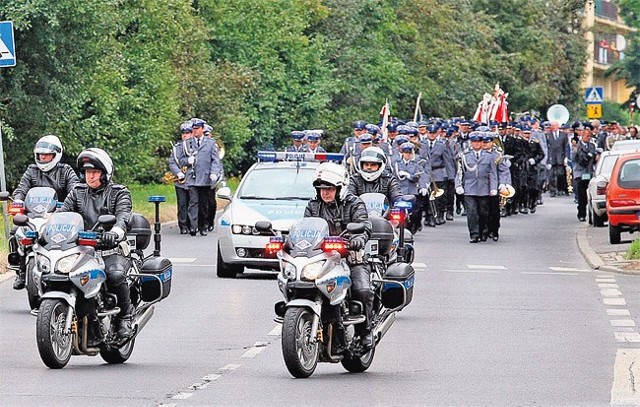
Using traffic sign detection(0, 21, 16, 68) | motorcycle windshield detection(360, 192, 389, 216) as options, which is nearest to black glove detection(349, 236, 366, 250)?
motorcycle windshield detection(360, 192, 389, 216)

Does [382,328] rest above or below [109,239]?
below

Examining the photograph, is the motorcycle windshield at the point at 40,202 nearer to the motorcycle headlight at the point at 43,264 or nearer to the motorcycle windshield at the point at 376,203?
the motorcycle windshield at the point at 376,203

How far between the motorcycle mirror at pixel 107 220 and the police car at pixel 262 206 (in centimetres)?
843

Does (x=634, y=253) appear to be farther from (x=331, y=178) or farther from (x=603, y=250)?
(x=331, y=178)

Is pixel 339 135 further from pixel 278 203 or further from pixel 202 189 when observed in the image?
pixel 278 203

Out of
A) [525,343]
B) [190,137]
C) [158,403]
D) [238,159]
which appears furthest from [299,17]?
[158,403]

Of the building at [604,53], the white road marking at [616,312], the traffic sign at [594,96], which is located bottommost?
the white road marking at [616,312]

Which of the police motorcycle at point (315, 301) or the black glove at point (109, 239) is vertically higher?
the black glove at point (109, 239)

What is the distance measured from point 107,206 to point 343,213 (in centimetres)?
177

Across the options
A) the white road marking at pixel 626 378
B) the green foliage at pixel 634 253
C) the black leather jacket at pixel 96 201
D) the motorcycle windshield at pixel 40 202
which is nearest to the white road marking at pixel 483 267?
the green foliage at pixel 634 253

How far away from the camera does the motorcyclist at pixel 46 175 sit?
18803 mm

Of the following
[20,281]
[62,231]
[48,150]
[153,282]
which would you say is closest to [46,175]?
[48,150]

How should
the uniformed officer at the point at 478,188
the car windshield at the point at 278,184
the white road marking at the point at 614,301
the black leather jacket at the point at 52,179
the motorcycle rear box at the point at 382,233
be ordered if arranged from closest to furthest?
1. the motorcycle rear box at the point at 382,233
2. the black leather jacket at the point at 52,179
3. the white road marking at the point at 614,301
4. the car windshield at the point at 278,184
5. the uniformed officer at the point at 478,188

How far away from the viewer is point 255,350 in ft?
49.7
